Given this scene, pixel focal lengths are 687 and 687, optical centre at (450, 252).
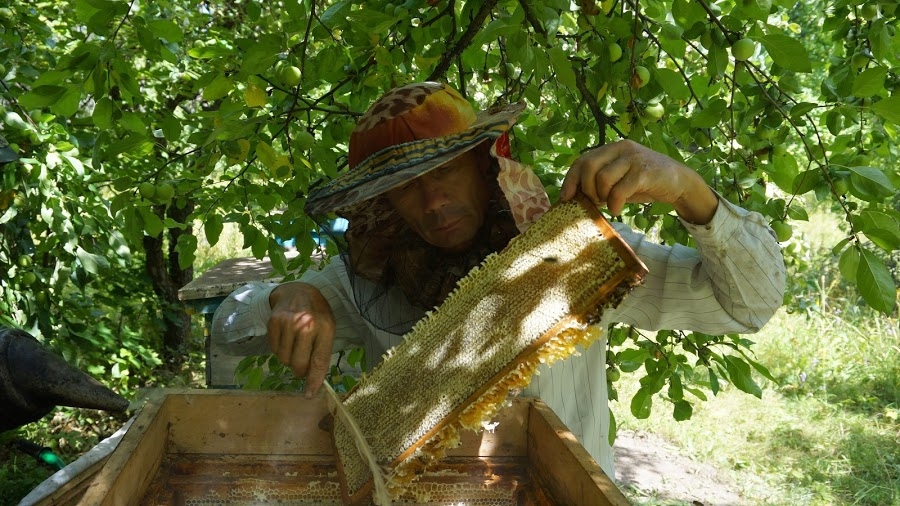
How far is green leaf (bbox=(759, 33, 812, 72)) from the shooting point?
1.40 m

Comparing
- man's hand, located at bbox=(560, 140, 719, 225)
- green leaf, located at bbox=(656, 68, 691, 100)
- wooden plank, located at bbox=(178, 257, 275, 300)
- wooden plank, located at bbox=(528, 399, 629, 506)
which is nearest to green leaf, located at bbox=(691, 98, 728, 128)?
green leaf, located at bbox=(656, 68, 691, 100)

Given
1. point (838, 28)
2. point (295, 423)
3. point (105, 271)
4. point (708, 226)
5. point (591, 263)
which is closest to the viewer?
point (591, 263)

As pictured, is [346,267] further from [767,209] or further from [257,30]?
[257,30]

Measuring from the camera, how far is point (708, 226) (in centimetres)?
138

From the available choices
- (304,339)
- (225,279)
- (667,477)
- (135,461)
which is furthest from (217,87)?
(667,477)

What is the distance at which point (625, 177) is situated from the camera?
1.26 m

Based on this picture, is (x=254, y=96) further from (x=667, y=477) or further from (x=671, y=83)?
(x=667, y=477)

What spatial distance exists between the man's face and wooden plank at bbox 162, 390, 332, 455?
49 cm

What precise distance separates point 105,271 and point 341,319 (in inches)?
65.3

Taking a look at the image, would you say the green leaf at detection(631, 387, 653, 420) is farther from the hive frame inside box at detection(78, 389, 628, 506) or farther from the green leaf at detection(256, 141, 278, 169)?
the green leaf at detection(256, 141, 278, 169)

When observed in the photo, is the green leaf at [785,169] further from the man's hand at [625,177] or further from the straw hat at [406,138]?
the straw hat at [406,138]

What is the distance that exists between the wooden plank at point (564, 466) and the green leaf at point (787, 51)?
0.88m

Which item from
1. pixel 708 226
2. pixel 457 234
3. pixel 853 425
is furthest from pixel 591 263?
pixel 853 425

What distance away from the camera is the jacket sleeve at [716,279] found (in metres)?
1.41
